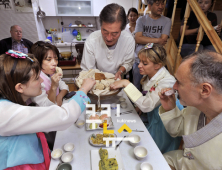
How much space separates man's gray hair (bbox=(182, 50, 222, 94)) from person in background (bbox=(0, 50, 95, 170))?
0.73 m

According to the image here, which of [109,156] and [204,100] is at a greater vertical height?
[204,100]

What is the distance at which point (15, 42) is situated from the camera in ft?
11.6

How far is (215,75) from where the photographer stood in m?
0.76

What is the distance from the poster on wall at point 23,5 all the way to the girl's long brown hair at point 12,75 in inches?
162

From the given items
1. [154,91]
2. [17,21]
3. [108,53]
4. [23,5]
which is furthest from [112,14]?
[17,21]

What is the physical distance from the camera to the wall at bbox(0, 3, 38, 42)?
13.3 ft

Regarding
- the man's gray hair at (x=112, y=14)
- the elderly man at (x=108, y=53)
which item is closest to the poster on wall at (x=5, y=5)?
the elderly man at (x=108, y=53)

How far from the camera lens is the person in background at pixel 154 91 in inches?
53.0

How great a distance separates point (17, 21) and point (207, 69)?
498 centimetres

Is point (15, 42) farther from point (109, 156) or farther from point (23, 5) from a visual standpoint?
point (109, 156)

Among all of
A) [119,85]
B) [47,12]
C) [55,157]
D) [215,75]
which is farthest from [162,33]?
[47,12]

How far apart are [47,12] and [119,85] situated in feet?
14.3

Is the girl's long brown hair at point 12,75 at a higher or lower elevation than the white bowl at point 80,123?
A: higher

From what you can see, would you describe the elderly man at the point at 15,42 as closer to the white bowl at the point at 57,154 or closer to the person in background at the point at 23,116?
the person in background at the point at 23,116
